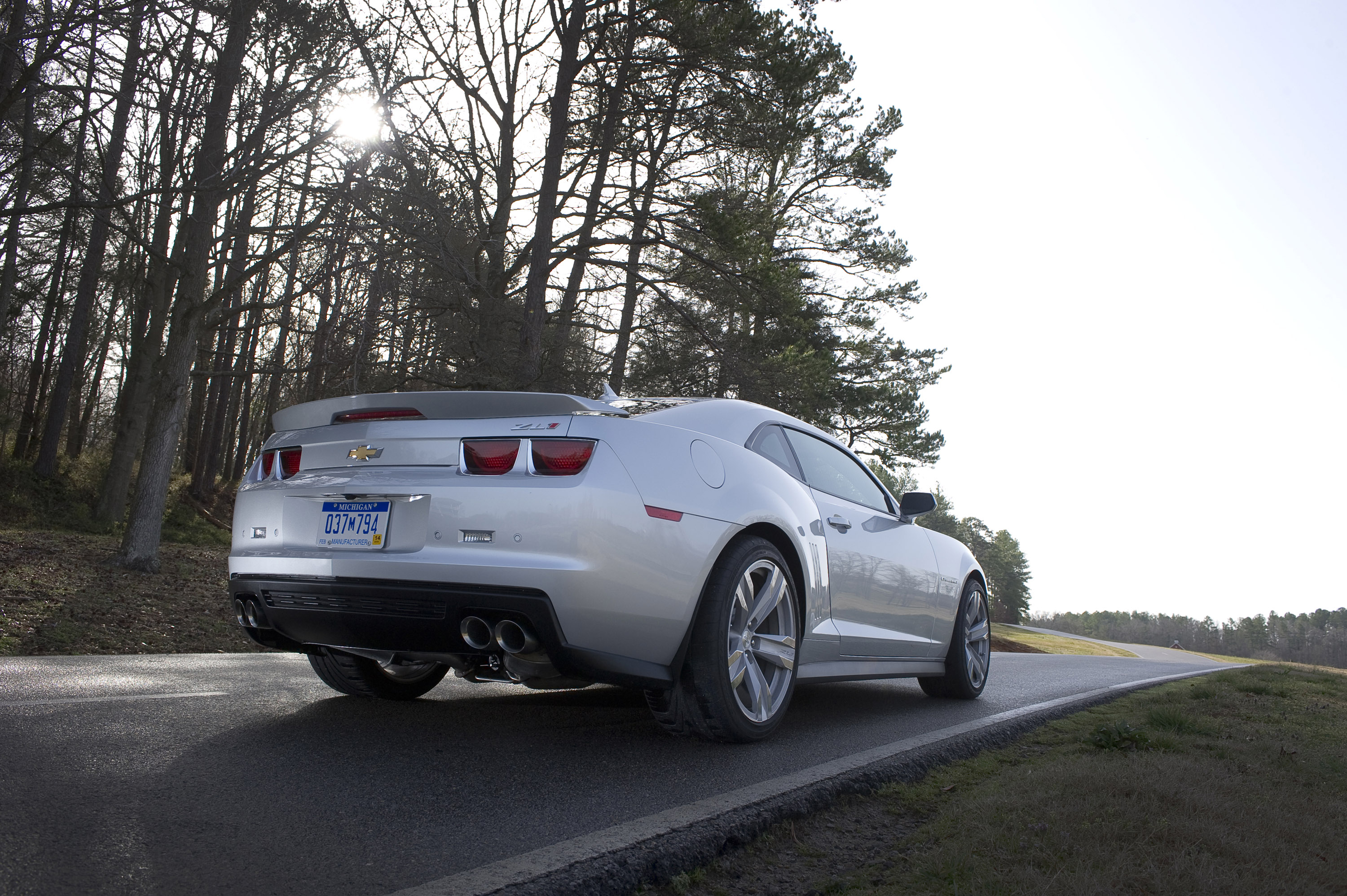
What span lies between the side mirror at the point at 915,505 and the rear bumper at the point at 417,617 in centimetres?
241

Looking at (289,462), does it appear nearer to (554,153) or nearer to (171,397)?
(171,397)

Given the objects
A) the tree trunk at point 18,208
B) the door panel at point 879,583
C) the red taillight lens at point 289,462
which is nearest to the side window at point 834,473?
the door panel at point 879,583

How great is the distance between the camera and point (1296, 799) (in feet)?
9.90

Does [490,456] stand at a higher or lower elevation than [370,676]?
higher

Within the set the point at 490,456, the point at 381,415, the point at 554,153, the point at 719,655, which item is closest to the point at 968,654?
the point at 719,655

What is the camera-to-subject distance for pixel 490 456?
3389 millimetres

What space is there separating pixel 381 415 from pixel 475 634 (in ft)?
3.23

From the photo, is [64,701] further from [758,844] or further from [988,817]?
[988,817]

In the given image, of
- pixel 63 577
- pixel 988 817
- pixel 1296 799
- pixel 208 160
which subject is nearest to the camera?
pixel 988 817

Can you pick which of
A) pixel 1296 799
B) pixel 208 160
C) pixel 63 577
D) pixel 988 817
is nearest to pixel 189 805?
pixel 988 817

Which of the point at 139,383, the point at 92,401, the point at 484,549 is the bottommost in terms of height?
the point at 484,549

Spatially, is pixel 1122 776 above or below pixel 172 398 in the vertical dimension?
below

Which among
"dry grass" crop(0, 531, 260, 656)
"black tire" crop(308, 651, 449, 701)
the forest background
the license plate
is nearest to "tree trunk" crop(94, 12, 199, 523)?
the forest background

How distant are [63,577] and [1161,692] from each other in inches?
424
